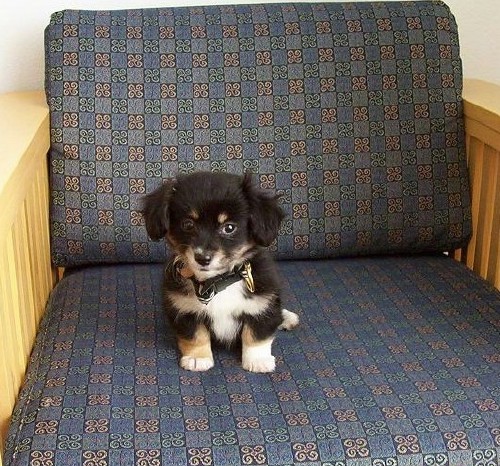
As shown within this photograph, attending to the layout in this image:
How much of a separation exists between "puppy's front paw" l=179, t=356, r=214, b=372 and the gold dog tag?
0.49 feet

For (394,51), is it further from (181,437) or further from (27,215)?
(181,437)

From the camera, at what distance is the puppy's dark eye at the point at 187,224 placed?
1361mm

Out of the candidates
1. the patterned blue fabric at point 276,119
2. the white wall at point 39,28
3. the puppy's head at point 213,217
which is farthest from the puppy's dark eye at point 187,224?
the white wall at point 39,28

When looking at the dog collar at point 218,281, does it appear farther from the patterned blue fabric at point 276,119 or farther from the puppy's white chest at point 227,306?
the patterned blue fabric at point 276,119

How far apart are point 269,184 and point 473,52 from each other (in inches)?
29.3

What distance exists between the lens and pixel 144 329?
1538 mm

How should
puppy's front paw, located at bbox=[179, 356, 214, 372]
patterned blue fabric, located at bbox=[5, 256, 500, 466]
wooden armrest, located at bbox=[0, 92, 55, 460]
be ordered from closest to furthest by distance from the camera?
patterned blue fabric, located at bbox=[5, 256, 500, 466], wooden armrest, located at bbox=[0, 92, 55, 460], puppy's front paw, located at bbox=[179, 356, 214, 372]

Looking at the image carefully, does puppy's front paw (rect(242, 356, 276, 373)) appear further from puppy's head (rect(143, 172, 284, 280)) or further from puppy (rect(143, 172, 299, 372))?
puppy's head (rect(143, 172, 284, 280))

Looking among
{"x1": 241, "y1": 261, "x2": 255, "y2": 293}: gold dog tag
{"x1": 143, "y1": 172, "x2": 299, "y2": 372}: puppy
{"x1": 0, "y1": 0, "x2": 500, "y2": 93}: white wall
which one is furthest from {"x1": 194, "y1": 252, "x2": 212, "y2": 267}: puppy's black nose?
{"x1": 0, "y1": 0, "x2": 500, "y2": 93}: white wall

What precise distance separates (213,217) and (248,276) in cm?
15

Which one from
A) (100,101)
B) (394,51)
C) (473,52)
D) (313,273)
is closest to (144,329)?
(313,273)

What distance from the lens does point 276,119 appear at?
5.99 feet

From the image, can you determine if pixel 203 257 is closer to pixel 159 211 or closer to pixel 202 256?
pixel 202 256

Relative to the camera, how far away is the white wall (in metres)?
1.97
